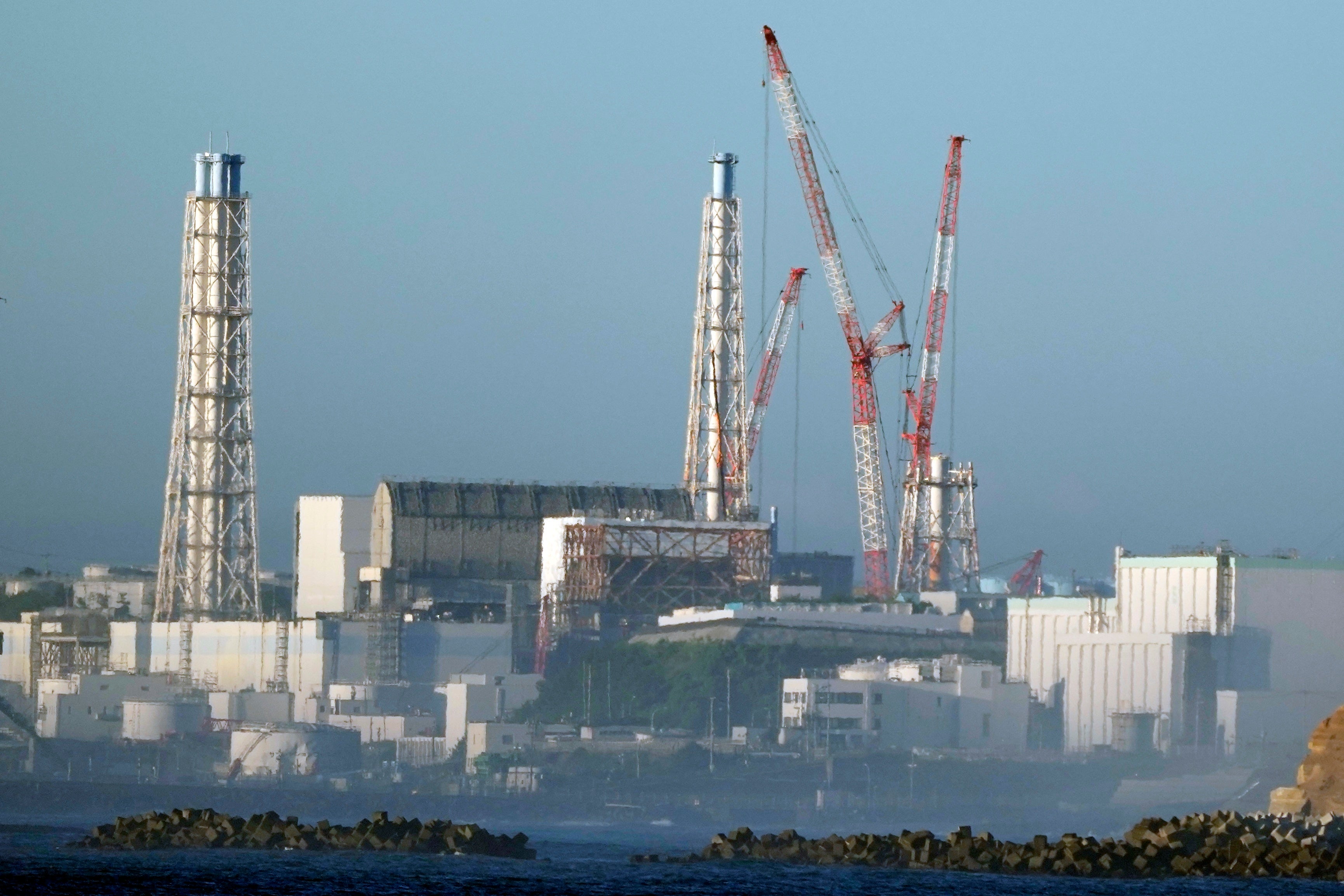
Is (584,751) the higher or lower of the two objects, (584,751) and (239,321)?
the lower

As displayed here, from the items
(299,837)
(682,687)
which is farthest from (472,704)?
(299,837)

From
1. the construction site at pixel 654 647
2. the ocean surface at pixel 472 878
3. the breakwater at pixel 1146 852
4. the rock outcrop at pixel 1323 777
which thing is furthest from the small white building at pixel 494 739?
the rock outcrop at pixel 1323 777

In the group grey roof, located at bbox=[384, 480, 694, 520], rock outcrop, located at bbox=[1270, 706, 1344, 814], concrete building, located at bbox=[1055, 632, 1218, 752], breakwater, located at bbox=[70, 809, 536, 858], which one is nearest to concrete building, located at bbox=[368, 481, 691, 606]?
grey roof, located at bbox=[384, 480, 694, 520]

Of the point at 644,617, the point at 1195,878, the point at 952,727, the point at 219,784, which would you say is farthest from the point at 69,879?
the point at 644,617

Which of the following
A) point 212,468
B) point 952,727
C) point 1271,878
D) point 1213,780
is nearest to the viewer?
point 1271,878

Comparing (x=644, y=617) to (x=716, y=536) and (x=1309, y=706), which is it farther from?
(x=1309, y=706)

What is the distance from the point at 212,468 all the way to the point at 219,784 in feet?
77.7

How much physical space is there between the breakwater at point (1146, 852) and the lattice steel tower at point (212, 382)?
73.8 meters

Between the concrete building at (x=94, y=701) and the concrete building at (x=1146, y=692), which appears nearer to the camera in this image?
the concrete building at (x=1146, y=692)

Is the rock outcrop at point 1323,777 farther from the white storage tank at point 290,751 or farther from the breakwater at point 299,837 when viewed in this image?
the white storage tank at point 290,751

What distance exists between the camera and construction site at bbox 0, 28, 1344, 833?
15600 centimetres

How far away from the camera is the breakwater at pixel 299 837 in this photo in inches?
4252

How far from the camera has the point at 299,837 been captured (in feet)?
356

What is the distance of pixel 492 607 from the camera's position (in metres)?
182
